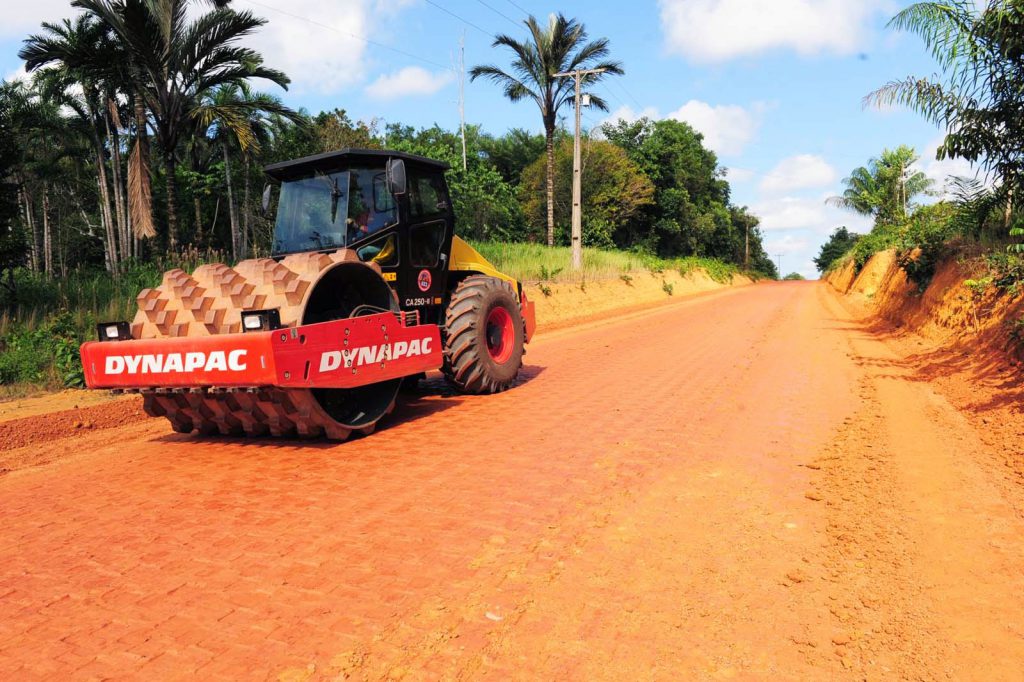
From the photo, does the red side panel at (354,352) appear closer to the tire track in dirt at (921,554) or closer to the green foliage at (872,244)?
the tire track in dirt at (921,554)

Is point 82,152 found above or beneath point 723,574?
above

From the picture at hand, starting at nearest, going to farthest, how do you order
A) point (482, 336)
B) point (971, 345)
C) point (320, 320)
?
point (320, 320)
point (482, 336)
point (971, 345)

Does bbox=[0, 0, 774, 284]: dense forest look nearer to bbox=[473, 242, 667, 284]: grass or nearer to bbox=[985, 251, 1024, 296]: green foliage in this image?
bbox=[473, 242, 667, 284]: grass

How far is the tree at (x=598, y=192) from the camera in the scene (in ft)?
123

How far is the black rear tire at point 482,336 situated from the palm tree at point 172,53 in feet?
38.2

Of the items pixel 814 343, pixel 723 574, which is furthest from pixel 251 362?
pixel 814 343

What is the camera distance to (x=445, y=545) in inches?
133

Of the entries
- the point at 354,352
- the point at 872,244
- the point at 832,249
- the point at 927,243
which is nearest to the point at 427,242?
the point at 354,352

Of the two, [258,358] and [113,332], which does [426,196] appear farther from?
[113,332]

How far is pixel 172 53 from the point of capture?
1505cm

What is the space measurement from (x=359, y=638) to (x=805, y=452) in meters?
3.76

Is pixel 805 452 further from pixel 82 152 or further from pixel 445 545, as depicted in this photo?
pixel 82 152

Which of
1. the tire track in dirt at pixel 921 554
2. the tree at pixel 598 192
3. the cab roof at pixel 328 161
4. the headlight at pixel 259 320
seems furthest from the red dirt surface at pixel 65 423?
the tree at pixel 598 192

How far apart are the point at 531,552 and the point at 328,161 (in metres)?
4.53
